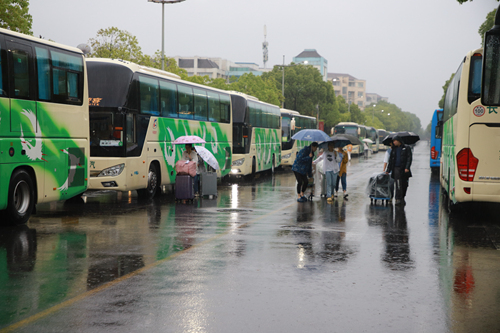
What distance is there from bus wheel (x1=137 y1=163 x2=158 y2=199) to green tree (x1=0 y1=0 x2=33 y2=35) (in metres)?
12.3

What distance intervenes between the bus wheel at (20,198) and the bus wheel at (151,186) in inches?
219

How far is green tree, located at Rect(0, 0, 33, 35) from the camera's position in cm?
2594

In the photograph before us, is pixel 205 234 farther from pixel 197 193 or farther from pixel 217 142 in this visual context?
pixel 217 142

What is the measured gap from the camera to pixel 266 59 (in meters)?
191

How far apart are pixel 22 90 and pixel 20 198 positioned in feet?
6.68

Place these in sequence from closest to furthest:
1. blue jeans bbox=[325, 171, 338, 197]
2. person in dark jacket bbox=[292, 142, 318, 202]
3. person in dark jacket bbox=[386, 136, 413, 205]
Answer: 1. person in dark jacket bbox=[386, 136, 413, 205]
2. person in dark jacket bbox=[292, 142, 318, 202]
3. blue jeans bbox=[325, 171, 338, 197]

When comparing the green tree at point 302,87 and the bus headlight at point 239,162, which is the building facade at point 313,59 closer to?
the green tree at point 302,87

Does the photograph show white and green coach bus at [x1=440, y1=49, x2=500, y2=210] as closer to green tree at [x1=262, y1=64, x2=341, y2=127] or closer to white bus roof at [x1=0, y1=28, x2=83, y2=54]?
white bus roof at [x1=0, y1=28, x2=83, y2=54]

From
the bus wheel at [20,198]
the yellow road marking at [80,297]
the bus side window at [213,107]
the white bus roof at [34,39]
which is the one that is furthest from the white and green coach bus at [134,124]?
the yellow road marking at [80,297]

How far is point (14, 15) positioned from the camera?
26.4 meters

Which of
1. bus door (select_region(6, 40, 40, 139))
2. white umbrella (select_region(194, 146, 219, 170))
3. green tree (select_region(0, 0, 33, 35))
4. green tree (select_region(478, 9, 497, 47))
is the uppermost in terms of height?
green tree (select_region(478, 9, 497, 47))

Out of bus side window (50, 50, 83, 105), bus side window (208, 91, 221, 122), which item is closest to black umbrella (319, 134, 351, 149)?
bus side window (208, 91, 221, 122)

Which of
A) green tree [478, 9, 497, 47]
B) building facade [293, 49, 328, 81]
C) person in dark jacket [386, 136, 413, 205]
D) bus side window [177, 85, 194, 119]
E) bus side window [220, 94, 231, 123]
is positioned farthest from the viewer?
building facade [293, 49, 328, 81]

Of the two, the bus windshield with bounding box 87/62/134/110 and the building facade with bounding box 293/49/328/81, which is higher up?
the building facade with bounding box 293/49/328/81
